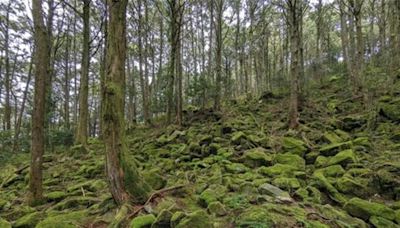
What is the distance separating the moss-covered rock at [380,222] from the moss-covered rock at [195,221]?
8.59 feet

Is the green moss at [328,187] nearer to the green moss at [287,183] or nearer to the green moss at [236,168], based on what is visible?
the green moss at [287,183]

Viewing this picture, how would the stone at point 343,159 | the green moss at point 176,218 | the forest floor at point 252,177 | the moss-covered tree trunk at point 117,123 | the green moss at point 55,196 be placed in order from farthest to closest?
the stone at point 343,159 < the green moss at point 55,196 < the moss-covered tree trunk at point 117,123 < the forest floor at point 252,177 < the green moss at point 176,218

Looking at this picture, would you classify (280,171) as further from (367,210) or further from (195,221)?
(195,221)

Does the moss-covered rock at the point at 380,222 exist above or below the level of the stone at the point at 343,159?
below

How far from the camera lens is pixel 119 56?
5.18 meters

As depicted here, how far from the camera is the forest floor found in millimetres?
4750

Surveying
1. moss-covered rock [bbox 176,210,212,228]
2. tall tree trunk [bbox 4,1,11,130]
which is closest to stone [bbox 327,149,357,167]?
moss-covered rock [bbox 176,210,212,228]

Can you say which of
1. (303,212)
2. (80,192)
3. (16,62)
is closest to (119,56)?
(80,192)

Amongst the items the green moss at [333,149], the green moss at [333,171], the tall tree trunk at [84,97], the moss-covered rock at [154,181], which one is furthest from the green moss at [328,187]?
the tall tree trunk at [84,97]

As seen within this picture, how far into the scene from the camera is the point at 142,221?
4371 mm

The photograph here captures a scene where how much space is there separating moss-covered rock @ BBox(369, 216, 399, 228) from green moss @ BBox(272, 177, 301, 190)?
136cm

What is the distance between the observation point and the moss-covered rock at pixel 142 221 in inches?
170

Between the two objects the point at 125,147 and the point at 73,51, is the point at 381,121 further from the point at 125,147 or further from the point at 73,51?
the point at 73,51

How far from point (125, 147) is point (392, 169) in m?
5.57
